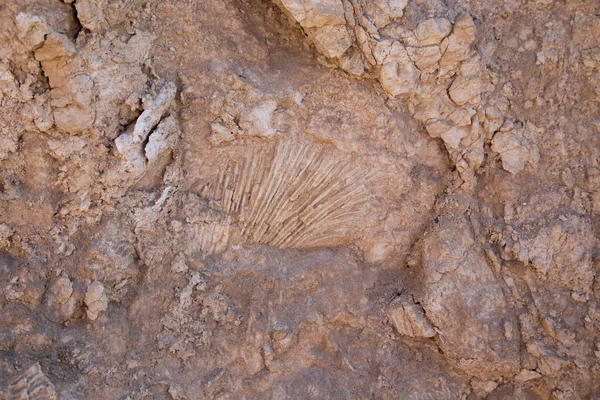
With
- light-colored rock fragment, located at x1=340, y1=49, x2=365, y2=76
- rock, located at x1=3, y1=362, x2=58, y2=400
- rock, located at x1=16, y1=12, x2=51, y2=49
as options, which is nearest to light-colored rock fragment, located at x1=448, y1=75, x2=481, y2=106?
light-colored rock fragment, located at x1=340, y1=49, x2=365, y2=76

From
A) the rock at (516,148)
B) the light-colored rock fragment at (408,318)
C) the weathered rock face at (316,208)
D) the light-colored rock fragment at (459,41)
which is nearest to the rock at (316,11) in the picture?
the weathered rock face at (316,208)

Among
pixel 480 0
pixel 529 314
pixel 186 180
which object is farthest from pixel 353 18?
pixel 529 314

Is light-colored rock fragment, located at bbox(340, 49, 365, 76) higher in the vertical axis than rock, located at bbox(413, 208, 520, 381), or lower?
higher

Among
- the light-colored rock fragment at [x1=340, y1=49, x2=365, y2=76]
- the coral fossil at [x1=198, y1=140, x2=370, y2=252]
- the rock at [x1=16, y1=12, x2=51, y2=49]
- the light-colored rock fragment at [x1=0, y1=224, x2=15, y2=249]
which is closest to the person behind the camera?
the rock at [x1=16, y1=12, x2=51, y2=49]

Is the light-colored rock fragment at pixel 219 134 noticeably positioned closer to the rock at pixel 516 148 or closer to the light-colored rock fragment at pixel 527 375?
the rock at pixel 516 148

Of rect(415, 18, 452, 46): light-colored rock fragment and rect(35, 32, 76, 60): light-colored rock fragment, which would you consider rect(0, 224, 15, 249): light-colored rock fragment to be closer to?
rect(35, 32, 76, 60): light-colored rock fragment

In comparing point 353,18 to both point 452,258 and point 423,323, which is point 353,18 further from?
point 423,323
